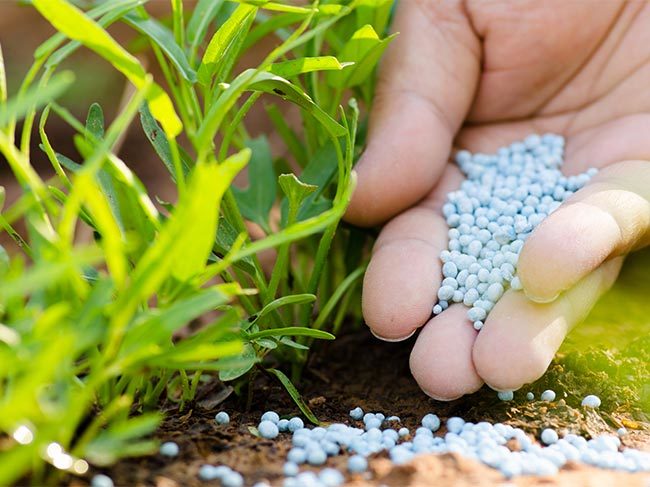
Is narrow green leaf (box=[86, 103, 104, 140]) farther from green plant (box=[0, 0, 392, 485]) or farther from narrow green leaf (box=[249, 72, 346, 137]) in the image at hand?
narrow green leaf (box=[249, 72, 346, 137])

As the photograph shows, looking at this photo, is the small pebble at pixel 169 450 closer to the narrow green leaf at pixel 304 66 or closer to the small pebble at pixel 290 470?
the small pebble at pixel 290 470

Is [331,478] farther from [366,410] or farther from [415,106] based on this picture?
[415,106]

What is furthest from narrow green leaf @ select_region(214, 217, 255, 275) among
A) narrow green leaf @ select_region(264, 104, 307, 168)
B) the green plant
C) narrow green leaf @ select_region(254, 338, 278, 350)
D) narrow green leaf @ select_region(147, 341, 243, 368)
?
narrow green leaf @ select_region(264, 104, 307, 168)

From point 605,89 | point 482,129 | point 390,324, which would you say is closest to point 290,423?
point 390,324

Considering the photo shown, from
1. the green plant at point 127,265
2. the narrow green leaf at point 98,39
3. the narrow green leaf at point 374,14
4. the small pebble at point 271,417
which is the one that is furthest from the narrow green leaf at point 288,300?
the narrow green leaf at point 374,14

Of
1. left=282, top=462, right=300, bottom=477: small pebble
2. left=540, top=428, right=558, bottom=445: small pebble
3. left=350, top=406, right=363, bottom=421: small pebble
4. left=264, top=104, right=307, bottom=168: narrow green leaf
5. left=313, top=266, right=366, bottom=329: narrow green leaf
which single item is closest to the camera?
left=282, top=462, right=300, bottom=477: small pebble

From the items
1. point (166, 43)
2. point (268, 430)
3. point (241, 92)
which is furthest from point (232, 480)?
point (166, 43)
